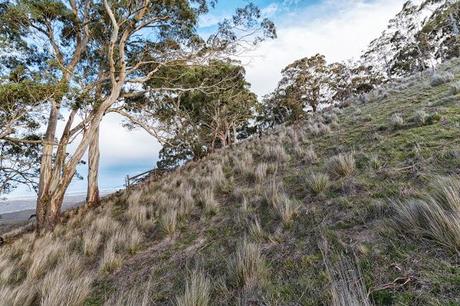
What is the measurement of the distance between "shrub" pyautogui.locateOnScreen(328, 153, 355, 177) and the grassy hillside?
27 mm

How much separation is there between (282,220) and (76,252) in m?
3.89

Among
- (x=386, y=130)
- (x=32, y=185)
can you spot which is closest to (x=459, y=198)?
(x=386, y=130)

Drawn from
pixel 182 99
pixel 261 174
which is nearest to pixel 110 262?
pixel 261 174

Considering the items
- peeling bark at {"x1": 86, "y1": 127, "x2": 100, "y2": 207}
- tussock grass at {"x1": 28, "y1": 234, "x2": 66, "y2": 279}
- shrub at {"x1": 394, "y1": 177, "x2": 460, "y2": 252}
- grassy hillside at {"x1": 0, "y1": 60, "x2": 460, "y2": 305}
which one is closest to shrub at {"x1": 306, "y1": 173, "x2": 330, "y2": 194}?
grassy hillside at {"x1": 0, "y1": 60, "x2": 460, "y2": 305}

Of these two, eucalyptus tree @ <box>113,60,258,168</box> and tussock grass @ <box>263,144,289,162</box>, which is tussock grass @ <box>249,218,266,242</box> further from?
eucalyptus tree @ <box>113,60,258,168</box>

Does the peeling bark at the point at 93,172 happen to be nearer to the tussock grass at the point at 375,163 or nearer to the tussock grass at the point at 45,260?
the tussock grass at the point at 45,260

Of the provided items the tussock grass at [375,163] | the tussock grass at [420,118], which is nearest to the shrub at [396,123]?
the tussock grass at [420,118]

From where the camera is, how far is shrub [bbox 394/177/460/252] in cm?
211

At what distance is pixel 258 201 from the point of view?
4711 mm

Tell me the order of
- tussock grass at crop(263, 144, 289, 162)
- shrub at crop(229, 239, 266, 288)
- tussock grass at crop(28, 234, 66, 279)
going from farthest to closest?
1. tussock grass at crop(263, 144, 289, 162)
2. tussock grass at crop(28, 234, 66, 279)
3. shrub at crop(229, 239, 266, 288)

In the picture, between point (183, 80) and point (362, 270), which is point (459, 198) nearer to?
point (362, 270)

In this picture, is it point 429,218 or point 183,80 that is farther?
point 183,80

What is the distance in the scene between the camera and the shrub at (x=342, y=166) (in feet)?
14.7

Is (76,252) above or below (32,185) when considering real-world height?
below
